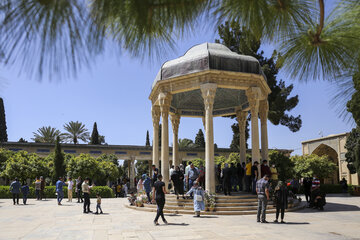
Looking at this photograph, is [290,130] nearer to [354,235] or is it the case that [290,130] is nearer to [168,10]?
[354,235]

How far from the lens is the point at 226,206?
41.0 feet

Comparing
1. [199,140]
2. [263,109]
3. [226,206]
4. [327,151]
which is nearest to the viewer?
[226,206]

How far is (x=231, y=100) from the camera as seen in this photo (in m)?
18.9

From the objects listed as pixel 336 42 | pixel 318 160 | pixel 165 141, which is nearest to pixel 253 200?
pixel 165 141

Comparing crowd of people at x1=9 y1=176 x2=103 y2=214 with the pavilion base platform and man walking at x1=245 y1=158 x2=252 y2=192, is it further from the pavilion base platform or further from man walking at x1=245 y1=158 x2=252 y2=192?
man walking at x1=245 y1=158 x2=252 y2=192

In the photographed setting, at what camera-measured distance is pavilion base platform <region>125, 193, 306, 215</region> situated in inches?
476

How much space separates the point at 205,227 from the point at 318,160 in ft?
90.2

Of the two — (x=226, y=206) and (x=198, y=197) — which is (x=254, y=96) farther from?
(x=198, y=197)

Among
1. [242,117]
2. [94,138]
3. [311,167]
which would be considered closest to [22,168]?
[242,117]

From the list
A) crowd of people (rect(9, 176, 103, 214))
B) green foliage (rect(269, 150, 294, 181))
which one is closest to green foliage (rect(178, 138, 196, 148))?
green foliage (rect(269, 150, 294, 181))

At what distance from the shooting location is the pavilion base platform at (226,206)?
12098mm

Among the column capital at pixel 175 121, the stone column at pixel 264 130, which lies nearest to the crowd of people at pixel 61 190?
the column capital at pixel 175 121

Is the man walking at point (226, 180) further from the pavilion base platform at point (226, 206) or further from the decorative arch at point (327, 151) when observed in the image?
→ the decorative arch at point (327, 151)

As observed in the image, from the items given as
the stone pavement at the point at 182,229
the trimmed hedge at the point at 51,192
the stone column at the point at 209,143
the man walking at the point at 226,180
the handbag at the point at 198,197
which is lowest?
the trimmed hedge at the point at 51,192
